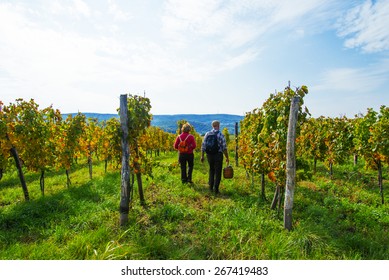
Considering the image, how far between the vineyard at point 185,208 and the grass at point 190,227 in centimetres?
2

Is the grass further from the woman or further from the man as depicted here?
the woman

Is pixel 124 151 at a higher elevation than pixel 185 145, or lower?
higher

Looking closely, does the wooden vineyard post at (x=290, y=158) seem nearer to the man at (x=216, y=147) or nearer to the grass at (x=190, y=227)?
the grass at (x=190, y=227)

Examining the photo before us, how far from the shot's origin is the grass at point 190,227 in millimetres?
3680

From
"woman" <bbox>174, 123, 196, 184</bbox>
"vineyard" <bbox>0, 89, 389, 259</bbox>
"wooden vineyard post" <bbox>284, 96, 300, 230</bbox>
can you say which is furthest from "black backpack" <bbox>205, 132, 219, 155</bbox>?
"wooden vineyard post" <bbox>284, 96, 300, 230</bbox>

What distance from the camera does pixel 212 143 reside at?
682 centimetres

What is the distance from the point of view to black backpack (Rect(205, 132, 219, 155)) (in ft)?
22.4

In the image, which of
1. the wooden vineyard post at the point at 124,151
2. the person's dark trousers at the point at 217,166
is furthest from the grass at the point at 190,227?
the wooden vineyard post at the point at 124,151

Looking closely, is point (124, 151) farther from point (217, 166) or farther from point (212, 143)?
point (217, 166)

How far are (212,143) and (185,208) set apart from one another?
2.16 meters

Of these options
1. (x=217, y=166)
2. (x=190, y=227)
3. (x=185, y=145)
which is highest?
(x=185, y=145)

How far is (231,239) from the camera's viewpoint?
4.24 meters

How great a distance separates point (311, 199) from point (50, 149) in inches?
354

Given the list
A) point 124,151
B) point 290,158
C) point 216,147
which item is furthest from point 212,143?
point 124,151
